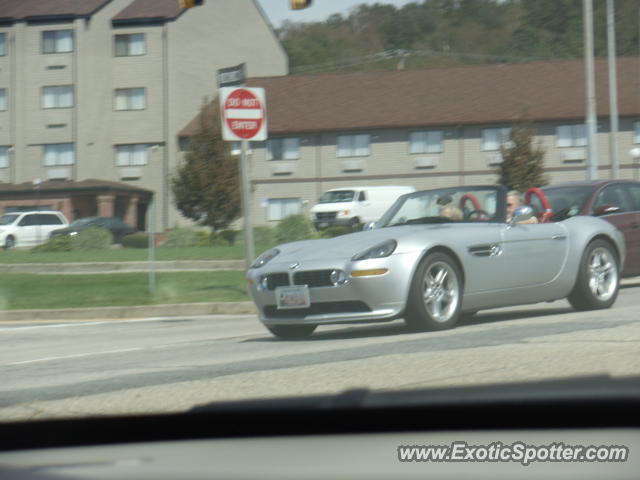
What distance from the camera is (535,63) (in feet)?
182

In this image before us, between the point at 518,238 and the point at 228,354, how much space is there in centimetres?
289

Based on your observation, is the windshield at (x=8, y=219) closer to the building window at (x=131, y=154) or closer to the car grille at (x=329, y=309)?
the building window at (x=131, y=154)

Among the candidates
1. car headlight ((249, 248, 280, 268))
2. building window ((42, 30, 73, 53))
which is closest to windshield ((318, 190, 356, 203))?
building window ((42, 30, 73, 53))

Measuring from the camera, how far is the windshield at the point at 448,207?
9.38m

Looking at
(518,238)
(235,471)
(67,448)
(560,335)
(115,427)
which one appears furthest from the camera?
(518,238)

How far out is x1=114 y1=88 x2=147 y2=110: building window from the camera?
56.9 meters

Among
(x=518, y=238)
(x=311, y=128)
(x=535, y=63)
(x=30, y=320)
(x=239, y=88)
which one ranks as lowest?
(x=30, y=320)

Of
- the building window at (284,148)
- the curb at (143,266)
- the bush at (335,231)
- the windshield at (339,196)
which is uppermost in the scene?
the building window at (284,148)

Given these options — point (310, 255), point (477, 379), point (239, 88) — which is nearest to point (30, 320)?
point (239, 88)

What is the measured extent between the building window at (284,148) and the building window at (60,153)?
1146 cm

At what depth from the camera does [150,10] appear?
189 ft

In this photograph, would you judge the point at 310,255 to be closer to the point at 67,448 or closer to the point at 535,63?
the point at 67,448

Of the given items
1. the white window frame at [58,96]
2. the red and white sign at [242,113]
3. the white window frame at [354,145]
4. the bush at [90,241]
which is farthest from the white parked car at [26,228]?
the red and white sign at [242,113]

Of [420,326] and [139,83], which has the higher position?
[139,83]
